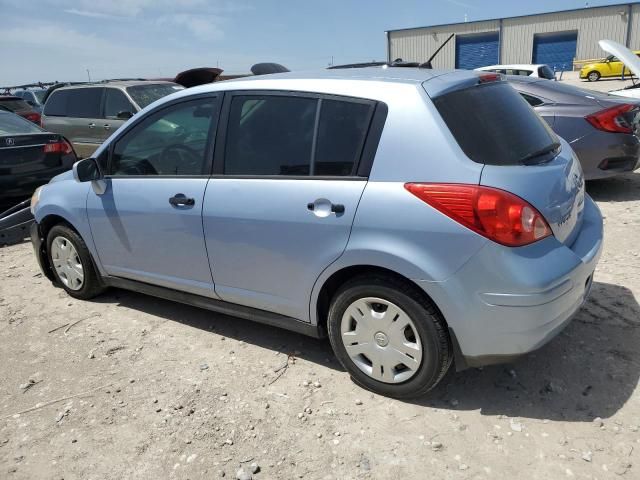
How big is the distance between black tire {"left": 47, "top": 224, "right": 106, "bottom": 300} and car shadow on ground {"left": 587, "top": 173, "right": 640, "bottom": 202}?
5.62m

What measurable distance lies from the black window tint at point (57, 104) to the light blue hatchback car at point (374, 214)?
735cm

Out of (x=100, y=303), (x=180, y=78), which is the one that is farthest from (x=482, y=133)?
(x=180, y=78)

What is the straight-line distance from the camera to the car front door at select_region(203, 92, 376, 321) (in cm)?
270

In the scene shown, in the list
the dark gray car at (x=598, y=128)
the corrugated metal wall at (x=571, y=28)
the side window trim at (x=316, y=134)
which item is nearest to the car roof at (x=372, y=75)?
the side window trim at (x=316, y=134)

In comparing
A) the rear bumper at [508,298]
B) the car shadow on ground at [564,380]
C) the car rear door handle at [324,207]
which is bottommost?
the car shadow on ground at [564,380]

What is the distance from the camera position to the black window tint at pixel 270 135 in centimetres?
288

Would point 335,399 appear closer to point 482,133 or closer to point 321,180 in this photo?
point 321,180

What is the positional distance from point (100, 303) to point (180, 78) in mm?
6694

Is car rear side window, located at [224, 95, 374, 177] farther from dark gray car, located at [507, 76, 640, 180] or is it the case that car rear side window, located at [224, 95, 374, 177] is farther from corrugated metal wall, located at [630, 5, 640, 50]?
corrugated metal wall, located at [630, 5, 640, 50]

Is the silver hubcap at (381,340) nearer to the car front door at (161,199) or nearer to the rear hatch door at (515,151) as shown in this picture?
the rear hatch door at (515,151)

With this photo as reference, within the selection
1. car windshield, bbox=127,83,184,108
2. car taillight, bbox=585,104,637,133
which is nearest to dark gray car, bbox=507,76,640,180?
car taillight, bbox=585,104,637,133

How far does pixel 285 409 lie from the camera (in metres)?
2.84

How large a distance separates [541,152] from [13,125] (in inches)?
270

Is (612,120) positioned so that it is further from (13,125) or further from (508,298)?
(13,125)
